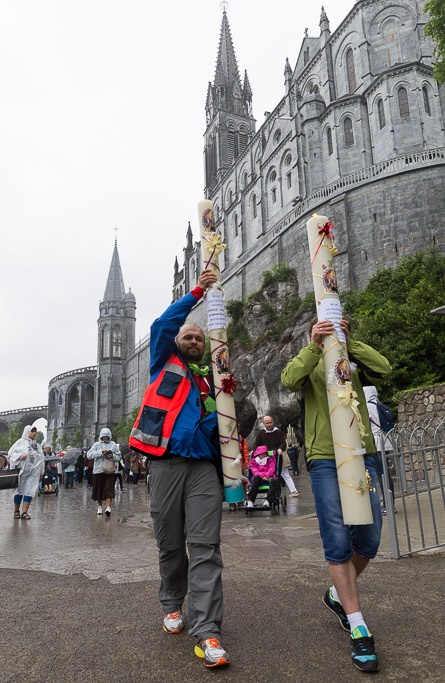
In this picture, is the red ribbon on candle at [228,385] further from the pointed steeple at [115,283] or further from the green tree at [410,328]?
the pointed steeple at [115,283]

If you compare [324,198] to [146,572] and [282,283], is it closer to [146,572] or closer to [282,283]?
[282,283]

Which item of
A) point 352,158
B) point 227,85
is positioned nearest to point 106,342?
point 227,85

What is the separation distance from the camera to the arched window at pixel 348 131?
33.5 metres

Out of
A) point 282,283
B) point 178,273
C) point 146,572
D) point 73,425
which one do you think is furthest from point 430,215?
point 73,425

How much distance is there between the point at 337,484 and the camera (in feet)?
9.19

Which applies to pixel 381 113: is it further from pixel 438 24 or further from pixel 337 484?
pixel 337 484

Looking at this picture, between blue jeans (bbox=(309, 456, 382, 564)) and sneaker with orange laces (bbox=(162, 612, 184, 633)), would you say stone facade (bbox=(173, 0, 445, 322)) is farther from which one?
sneaker with orange laces (bbox=(162, 612, 184, 633))

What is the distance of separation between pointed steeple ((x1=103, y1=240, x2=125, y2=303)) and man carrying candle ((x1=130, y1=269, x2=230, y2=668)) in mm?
73571

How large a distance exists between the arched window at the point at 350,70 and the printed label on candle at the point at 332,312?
3796cm

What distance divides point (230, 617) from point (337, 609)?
70 cm

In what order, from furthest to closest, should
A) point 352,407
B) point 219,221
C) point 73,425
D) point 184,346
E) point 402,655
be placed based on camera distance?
point 73,425
point 219,221
point 184,346
point 352,407
point 402,655

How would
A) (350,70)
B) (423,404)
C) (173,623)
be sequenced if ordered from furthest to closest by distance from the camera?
(350,70)
(423,404)
(173,623)

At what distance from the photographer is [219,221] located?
165ft

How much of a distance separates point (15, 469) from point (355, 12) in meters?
38.4
